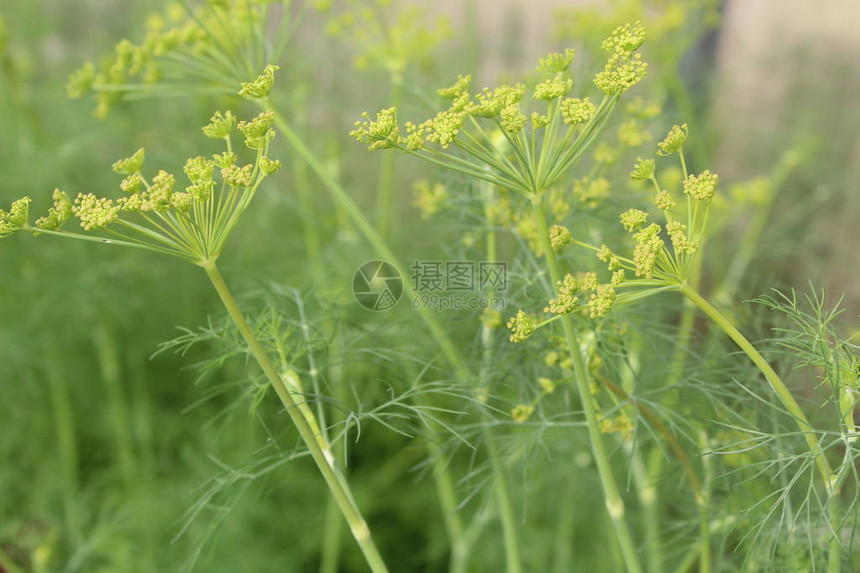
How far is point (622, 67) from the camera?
2.48 feet

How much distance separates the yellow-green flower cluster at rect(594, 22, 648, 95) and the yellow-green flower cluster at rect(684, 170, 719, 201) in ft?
0.34

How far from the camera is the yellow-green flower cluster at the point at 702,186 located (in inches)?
29.1

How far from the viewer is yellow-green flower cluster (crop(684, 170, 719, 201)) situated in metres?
0.74

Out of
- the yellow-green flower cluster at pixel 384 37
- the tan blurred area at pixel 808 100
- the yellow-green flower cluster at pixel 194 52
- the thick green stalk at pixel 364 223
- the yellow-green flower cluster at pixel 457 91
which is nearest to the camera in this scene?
the yellow-green flower cluster at pixel 457 91

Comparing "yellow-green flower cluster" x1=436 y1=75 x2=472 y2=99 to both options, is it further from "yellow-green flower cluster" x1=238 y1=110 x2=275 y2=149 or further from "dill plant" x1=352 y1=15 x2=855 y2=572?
"yellow-green flower cluster" x1=238 y1=110 x2=275 y2=149

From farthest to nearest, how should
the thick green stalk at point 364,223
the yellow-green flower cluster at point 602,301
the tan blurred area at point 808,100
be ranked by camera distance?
the tan blurred area at point 808,100, the thick green stalk at point 364,223, the yellow-green flower cluster at point 602,301

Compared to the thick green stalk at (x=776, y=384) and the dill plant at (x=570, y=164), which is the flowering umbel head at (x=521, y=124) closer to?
the dill plant at (x=570, y=164)

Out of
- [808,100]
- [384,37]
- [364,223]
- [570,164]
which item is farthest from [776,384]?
[808,100]

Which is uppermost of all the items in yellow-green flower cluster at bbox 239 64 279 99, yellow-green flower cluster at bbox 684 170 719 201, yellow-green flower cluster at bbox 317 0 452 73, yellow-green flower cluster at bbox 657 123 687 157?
yellow-green flower cluster at bbox 317 0 452 73

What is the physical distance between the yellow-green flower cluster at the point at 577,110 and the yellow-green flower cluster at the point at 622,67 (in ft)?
0.07

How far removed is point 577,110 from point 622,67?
0.19 ft

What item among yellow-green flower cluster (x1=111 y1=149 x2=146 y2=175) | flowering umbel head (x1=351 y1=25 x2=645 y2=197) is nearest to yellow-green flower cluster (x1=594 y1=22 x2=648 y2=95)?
flowering umbel head (x1=351 y1=25 x2=645 y2=197)

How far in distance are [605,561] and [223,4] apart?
136cm

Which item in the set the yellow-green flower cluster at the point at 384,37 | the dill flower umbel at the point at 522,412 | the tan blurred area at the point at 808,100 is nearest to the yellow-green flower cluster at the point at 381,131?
the dill flower umbel at the point at 522,412
